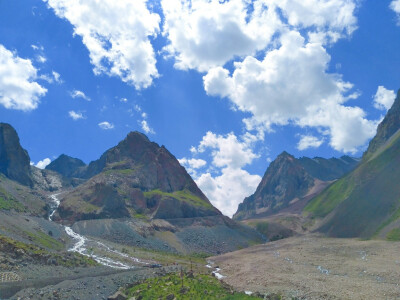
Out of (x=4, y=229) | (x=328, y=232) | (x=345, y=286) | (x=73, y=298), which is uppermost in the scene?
(x=328, y=232)

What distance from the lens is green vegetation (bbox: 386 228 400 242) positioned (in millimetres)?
129988

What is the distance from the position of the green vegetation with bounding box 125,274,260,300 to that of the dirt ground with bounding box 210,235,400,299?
792 cm

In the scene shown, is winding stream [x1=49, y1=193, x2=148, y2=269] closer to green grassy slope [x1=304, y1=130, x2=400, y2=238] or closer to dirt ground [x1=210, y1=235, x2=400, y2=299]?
dirt ground [x1=210, y1=235, x2=400, y2=299]

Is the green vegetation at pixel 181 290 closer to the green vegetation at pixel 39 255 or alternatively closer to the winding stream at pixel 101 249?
the green vegetation at pixel 39 255

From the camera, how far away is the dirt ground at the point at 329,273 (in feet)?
216

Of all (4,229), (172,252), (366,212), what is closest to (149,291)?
(4,229)

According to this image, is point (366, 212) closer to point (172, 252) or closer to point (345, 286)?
point (172, 252)

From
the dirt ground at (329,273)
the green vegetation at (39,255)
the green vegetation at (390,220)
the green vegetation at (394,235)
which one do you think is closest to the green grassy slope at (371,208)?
the green vegetation at (390,220)

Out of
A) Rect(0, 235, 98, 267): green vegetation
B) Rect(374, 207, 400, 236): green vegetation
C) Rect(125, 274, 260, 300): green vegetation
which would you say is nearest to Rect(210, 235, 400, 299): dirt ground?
Rect(125, 274, 260, 300): green vegetation

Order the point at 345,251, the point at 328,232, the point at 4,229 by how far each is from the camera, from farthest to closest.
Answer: the point at 328,232 → the point at 345,251 → the point at 4,229

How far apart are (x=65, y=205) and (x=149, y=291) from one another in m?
139

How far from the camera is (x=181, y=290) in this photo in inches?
2485

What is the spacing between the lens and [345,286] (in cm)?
7006

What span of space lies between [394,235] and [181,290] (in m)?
101
